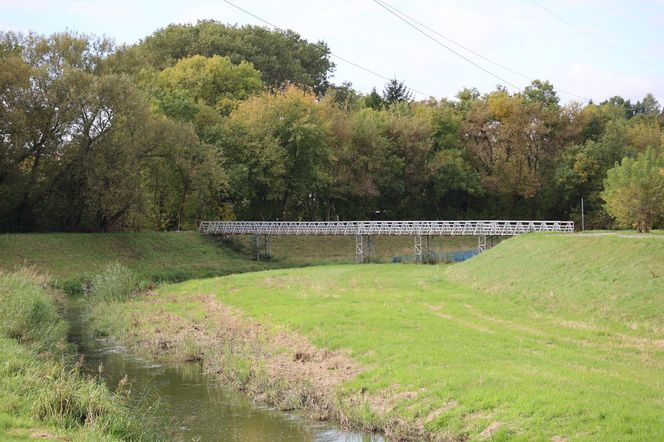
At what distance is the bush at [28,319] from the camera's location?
885 inches

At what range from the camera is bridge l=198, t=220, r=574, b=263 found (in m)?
57.9

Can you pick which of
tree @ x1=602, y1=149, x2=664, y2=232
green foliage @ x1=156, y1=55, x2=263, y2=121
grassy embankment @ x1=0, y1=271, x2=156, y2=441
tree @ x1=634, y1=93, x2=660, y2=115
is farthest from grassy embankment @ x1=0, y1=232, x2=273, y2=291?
tree @ x1=634, y1=93, x2=660, y2=115

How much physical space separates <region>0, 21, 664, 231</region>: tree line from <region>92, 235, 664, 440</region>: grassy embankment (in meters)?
15.5

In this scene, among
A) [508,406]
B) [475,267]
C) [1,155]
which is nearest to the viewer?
[508,406]

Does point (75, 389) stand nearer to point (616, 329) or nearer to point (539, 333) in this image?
point (539, 333)

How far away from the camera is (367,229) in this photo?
2544 inches

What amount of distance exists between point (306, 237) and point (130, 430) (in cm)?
6061

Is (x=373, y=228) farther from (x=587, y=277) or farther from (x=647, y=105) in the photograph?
(x=647, y=105)

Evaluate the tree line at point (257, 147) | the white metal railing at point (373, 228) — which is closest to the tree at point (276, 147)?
the tree line at point (257, 147)

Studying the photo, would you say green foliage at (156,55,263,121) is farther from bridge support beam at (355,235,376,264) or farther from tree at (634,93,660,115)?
tree at (634,93,660,115)

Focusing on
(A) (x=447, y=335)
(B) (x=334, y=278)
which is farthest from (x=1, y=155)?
(A) (x=447, y=335)

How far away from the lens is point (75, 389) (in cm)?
1541

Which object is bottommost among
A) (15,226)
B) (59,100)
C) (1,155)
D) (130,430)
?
(130,430)

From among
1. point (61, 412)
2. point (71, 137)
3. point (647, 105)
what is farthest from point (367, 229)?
point (647, 105)
